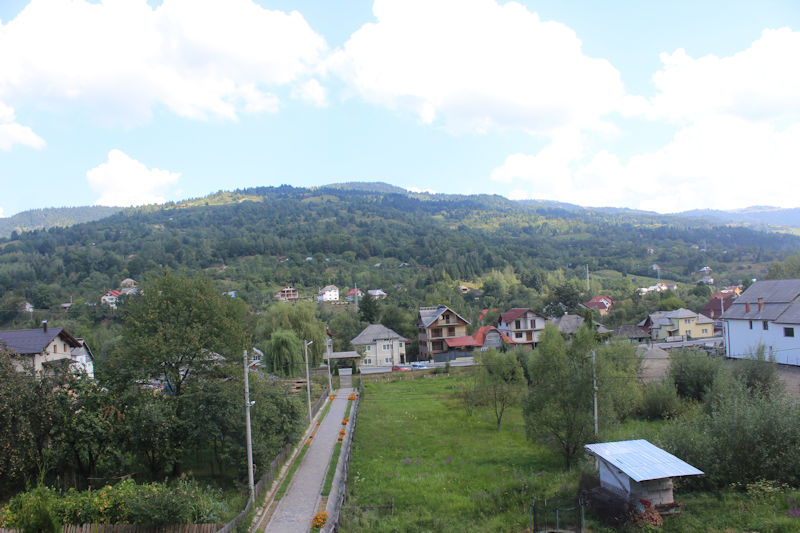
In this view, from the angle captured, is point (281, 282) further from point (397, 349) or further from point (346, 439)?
point (346, 439)

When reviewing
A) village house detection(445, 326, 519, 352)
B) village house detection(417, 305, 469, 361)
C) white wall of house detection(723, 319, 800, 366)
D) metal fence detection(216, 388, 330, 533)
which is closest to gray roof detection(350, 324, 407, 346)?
village house detection(417, 305, 469, 361)

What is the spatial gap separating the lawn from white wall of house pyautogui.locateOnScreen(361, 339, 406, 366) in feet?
75.5

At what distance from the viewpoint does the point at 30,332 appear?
30906mm

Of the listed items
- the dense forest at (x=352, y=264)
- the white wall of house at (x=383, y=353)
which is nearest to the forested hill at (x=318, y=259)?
the dense forest at (x=352, y=264)

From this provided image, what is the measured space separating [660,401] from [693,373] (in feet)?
10.9

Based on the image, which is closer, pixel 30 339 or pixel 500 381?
pixel 30 339

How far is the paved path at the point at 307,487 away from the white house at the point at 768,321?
28693 mm

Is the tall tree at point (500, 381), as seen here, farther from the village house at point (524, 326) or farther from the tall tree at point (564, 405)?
the village house at point (524, 326)

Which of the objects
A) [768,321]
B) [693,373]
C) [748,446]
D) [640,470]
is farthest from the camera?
[768,321]

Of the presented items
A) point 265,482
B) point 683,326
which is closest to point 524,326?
point 683,326

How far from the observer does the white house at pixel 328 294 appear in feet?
371

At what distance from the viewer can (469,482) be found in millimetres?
19859

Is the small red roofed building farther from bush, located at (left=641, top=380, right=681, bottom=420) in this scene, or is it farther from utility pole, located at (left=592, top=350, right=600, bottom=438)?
utility pole, located at (left=592, top=350, right=600, bottom=438)

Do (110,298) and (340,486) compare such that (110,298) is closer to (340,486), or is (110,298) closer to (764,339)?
(340,486)
